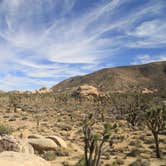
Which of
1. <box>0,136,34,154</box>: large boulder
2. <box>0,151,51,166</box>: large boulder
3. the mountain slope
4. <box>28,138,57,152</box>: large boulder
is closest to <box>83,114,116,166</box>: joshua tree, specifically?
<box>0,151,51,166</box>: large boulder

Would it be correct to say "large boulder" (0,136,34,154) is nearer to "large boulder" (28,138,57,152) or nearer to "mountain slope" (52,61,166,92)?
"large boulder" (28,138,57,152)

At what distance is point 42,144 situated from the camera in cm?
1539

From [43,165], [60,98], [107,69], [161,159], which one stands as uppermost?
[107,69]

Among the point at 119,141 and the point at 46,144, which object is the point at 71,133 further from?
the point at 46,144

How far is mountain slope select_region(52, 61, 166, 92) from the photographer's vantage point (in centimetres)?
10350

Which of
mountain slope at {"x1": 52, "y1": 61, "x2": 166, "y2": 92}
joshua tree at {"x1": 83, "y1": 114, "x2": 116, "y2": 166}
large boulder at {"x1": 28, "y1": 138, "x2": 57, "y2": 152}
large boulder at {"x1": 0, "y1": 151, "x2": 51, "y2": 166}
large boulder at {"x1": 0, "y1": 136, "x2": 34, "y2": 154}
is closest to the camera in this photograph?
large boulder at {"x1": 0, "y1": 151, "x2": 51, "y2": 166}

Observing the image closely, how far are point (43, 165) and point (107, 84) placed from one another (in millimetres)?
99659

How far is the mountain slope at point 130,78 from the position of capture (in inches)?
4075

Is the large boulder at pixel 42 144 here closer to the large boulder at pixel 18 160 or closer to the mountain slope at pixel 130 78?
the large boulder at pixel 18 160

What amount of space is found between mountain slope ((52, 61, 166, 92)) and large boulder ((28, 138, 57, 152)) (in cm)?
8395

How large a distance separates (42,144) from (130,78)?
10276 cm

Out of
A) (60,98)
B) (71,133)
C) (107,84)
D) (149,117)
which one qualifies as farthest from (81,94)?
(149,117)

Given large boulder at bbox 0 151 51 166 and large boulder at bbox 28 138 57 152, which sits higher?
large boulder at bbox 0 151 51 166

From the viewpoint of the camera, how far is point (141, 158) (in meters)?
14.1
